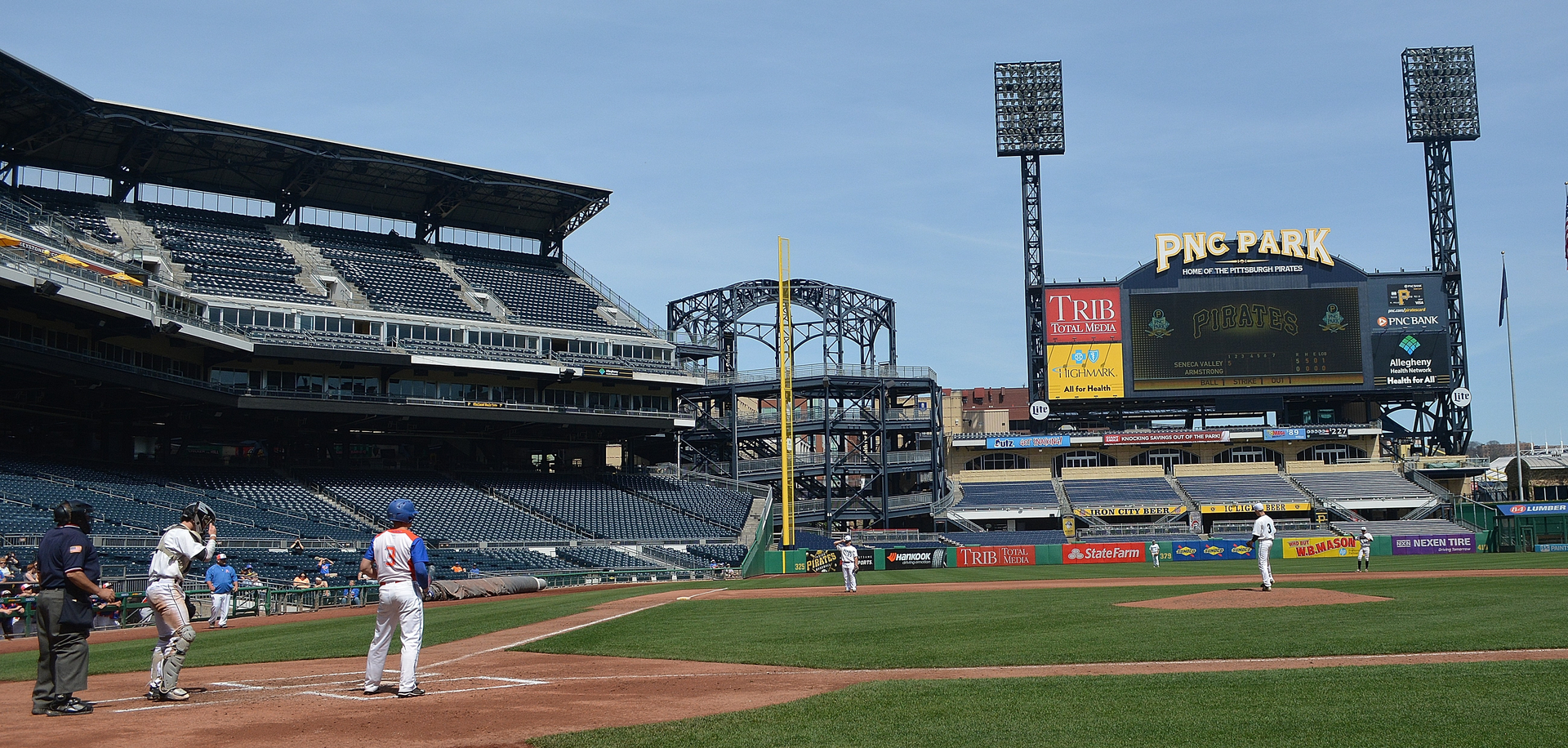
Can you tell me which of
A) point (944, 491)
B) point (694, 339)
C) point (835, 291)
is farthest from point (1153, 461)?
point (694, 339)

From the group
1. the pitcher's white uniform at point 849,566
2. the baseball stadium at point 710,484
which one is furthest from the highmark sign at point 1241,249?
the pitcher's white uniform at point 849,566

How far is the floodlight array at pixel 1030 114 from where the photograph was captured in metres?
73.1

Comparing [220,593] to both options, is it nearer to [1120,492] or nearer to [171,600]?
[171,600]

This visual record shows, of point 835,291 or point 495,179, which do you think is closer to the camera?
point 495,179

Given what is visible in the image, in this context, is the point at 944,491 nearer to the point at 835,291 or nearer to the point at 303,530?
the point at 835,291

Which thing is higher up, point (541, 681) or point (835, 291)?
point (835, 291)

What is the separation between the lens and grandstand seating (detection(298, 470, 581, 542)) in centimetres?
4822

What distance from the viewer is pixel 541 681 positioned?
42.5 feet

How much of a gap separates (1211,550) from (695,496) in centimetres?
2623

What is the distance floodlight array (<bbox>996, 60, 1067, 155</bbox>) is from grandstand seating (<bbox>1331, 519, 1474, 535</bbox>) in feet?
91.8

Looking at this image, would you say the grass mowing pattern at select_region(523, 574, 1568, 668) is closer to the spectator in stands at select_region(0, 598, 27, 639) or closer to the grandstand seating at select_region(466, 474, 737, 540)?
the spectator in stands at select_region(0, 598, 27, 639)

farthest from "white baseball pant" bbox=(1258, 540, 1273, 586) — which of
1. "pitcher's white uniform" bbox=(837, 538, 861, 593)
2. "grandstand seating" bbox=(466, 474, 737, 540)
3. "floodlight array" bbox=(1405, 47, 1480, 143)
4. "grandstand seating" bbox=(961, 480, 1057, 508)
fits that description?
"floodlight array" bbox=(1405, 47, 1480, 143)

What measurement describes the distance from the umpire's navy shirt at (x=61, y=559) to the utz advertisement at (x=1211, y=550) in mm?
51074

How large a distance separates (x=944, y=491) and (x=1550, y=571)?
44.4 m
